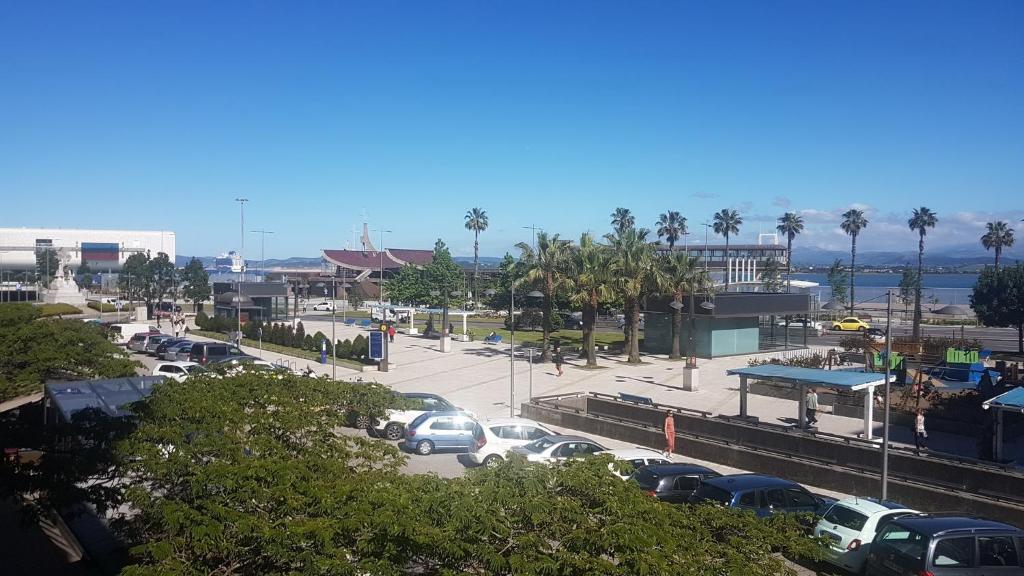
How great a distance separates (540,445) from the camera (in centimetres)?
1797

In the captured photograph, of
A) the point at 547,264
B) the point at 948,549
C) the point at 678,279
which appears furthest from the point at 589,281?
the point at 948,549

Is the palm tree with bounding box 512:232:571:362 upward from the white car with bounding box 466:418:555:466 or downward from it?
upward

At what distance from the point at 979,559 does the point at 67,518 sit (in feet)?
38.5

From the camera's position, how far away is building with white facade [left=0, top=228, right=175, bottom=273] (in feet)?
396

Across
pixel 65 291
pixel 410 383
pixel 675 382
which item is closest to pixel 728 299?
pixel 675 382

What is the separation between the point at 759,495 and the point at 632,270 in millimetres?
26690

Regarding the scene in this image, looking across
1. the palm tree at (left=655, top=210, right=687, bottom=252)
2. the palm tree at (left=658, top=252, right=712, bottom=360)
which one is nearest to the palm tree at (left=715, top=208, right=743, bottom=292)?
the palm tree at (left=655, top=210, right=687, bottom=252)

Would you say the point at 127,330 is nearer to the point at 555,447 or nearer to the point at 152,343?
the point at 152,343

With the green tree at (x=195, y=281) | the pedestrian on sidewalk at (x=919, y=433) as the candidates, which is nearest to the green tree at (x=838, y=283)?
the pedestrian on sidewalk at (x=919, y=433)

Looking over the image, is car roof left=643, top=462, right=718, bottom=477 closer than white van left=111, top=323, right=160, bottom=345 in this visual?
Yes

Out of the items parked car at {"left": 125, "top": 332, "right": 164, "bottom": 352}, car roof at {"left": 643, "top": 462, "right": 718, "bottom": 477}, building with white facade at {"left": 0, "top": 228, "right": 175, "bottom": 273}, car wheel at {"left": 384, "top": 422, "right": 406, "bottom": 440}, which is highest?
building with white facade at {"left": 0, "top": 228, "right": 175, "bottom": 273}

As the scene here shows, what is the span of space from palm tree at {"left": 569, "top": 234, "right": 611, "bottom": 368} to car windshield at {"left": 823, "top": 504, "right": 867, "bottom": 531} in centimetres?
2554

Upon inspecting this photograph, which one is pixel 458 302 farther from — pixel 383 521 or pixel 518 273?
pixel 383 521

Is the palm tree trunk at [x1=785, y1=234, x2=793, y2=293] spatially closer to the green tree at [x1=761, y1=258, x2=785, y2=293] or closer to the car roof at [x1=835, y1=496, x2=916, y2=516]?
the green tree at [x1=761, y1=258, x2=785, y2=293]
